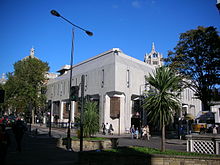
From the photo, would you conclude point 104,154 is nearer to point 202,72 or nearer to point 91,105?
point 91,105

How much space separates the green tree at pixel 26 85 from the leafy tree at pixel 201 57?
124 feet

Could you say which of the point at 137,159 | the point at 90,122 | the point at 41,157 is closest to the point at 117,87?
the point at 90,122

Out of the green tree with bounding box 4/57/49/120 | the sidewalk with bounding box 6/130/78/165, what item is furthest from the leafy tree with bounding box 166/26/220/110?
the green tree with bounding box 4/57/49/120

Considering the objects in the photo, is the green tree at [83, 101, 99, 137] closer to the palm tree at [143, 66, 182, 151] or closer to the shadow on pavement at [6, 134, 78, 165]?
the shadow on pavement at [6, 134, 78, 165]

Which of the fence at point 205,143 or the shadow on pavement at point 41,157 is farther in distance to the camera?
the fence at point 205,143

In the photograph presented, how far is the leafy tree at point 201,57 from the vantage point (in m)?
24.0

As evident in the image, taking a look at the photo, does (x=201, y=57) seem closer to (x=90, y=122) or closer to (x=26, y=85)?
(x=90, y=122)

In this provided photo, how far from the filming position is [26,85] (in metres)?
52.4

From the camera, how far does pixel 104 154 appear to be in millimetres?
7566

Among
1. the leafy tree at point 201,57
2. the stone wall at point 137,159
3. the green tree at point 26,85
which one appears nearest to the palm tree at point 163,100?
the stone wall at point 137,159

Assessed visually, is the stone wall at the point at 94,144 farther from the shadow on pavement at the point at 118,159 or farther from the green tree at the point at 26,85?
the green tree at the point at 26,85

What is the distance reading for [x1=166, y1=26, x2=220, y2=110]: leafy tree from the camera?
2403 cm

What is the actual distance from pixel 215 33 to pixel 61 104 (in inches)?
1461

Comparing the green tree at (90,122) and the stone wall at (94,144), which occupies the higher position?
the green tree at (90,122)
